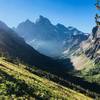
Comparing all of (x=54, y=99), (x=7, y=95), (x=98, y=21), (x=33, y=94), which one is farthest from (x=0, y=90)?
(x=98, y=21)

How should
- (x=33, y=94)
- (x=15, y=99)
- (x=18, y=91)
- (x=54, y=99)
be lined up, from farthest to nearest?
(x=54, y=99), (x=33, y=94), (x=18, y=91), (x=15, y=99)

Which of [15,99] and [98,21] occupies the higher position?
[98,21]

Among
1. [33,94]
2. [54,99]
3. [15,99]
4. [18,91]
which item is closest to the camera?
[15,99]

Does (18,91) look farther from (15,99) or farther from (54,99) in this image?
(54,99)

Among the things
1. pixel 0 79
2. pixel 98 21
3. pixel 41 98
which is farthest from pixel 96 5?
pixel 0 79

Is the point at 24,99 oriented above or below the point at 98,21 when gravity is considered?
below

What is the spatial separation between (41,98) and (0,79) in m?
10.5

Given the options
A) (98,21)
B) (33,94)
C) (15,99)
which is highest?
(98,21)

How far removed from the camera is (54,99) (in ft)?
201

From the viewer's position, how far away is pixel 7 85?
55469 mm

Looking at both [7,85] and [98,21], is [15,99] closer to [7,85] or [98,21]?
[7,85]

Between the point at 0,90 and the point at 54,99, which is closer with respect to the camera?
the point at 0,90

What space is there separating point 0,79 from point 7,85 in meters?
4.69

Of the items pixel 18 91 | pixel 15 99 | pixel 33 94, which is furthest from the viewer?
pixel 33 94
